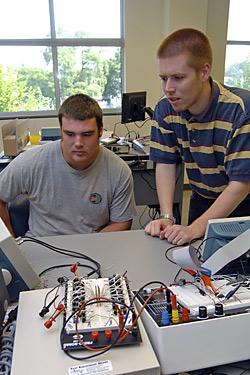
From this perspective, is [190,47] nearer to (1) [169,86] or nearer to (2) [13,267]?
(1) [169,86]

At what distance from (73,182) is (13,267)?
29.1 inches

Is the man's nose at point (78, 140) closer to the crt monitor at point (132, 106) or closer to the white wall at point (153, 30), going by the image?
the crt monitor at point (132, 106)

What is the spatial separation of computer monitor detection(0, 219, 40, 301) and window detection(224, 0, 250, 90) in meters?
4.30

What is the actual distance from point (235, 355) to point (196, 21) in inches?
161

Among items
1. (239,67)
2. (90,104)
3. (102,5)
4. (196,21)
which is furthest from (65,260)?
(239,67)

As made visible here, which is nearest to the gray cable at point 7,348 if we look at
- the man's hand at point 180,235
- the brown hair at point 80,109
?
the man's hand at point 180,235

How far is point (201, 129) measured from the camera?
55.9 inches

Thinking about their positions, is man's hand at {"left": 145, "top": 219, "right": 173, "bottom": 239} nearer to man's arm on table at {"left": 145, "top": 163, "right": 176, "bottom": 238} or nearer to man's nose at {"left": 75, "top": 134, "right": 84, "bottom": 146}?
man's arm on table at {"left": 145, "top": 163, "right": 176, "bottom": 238}

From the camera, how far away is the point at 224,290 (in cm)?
85

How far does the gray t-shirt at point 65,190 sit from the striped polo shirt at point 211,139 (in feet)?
0.81

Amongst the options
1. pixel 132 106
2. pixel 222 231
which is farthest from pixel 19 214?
pixel 132 106

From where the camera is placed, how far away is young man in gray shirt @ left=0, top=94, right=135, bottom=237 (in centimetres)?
162

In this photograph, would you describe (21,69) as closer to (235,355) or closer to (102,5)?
(102,5)

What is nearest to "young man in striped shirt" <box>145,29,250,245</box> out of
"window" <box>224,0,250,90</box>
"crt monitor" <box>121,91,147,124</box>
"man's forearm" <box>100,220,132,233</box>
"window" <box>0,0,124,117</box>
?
"man's forearm" <box>100,220,132,233</box>
